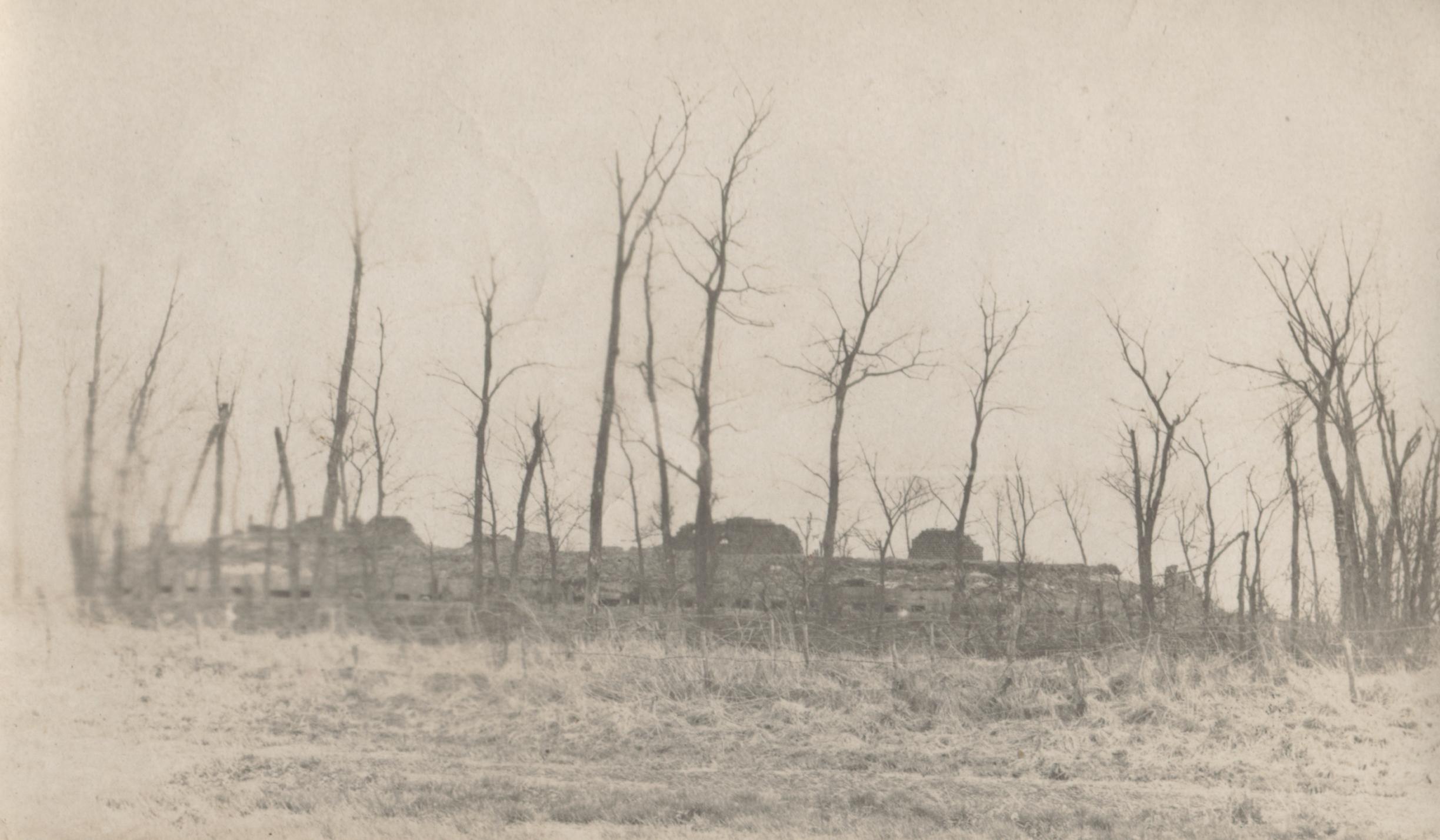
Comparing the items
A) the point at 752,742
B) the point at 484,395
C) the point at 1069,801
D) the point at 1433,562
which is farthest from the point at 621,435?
the point at 1433,562

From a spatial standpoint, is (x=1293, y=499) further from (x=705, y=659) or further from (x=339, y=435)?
(x=339, y=435)

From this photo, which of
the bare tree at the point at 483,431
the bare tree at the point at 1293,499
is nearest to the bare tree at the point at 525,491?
the bare tree at the point at 483,431

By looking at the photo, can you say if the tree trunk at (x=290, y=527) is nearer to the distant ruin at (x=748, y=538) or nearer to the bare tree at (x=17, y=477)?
the bare tree at (x=17, y=477)

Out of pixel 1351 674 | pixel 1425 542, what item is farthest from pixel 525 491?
pixel 1425 542

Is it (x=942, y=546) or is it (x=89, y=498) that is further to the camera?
(x=942, y=546)

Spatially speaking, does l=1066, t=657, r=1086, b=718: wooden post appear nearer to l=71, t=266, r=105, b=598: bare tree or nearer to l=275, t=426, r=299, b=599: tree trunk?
l=275, t=426, r=299, b=599: tree trunk

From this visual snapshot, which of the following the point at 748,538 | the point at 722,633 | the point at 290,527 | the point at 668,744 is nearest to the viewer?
the point at 668,744
